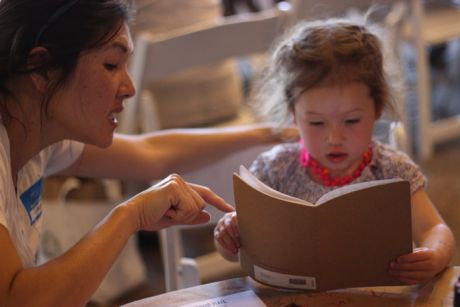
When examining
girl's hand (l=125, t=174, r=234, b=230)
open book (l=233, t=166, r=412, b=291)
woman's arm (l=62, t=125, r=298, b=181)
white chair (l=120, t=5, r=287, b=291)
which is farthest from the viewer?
white chair (l=120, t=5, r=287, b=291)

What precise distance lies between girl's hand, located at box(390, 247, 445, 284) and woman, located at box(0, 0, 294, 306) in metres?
0.29

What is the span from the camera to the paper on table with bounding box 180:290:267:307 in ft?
3.27

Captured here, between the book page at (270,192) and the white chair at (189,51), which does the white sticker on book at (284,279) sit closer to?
the book page at (270,192)

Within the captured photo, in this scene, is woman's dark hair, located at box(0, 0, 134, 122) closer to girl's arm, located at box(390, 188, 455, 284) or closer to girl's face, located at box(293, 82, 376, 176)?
girl's face, located at box(293, 82, 376, 176)

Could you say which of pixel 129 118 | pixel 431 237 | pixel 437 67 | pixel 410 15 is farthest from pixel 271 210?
pixel 437 67

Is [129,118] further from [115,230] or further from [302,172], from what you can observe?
[115,230]

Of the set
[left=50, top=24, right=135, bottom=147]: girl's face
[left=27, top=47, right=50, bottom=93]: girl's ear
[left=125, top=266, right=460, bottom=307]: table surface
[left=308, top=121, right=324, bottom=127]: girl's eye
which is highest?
[left=27, top=47, right=50, bottom=93]: girl's ear

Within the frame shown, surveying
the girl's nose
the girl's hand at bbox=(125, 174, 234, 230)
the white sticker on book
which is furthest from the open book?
the girl's nose

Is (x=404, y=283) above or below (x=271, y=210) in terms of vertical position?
below

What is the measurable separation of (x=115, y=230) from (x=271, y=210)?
0.78 ft

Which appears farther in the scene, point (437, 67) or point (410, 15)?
point (437, 67)

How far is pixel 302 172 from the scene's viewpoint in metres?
1.35

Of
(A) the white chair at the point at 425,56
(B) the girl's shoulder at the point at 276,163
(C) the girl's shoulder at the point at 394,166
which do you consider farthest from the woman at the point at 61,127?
(A) the white chair at the point at 425,56

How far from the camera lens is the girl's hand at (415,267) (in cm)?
99
